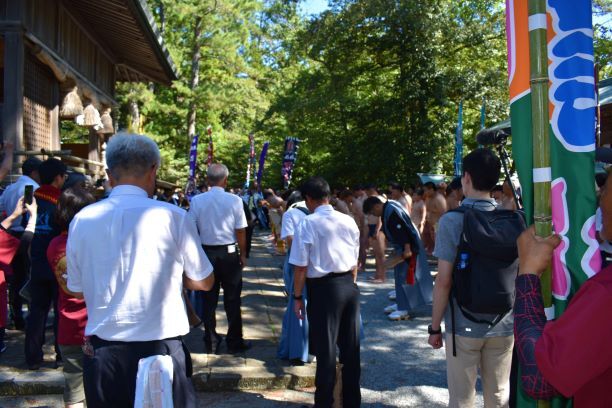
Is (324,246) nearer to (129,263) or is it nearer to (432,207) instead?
(129,263)

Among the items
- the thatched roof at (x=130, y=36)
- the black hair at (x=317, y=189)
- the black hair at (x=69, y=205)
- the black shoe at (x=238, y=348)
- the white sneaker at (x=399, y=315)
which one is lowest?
the black shoe at (x=238, y=348)

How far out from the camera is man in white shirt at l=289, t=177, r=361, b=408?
3.88 m

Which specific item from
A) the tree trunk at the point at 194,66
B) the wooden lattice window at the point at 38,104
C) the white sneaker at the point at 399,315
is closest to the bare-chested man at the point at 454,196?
the white sneaker at the point at 399,315

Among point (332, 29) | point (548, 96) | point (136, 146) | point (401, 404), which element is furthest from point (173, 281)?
point (332, 29)

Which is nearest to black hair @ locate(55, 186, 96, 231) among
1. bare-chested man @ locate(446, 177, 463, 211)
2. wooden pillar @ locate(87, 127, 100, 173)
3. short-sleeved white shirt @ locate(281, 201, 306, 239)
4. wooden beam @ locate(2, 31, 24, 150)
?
short-sleeved white shirt @ locate(281, 201, 306, 239)

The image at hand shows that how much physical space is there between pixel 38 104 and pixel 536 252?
35.1 feet

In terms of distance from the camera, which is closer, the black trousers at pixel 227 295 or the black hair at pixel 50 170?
the black hair at pixel 50 170

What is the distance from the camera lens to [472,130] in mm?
23875

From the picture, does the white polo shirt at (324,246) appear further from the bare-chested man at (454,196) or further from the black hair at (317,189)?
the bare-chested man at (454,196)

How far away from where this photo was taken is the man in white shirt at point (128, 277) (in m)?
2.29

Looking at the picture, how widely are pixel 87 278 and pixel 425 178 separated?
50.8 ft

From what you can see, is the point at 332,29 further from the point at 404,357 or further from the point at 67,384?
the point at 67,384

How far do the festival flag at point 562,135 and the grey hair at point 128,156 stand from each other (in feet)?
5.17

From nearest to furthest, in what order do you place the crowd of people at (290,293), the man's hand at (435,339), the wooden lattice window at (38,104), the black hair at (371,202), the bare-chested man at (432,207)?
the crowd of people at (290,293), the man's hand at (435,339), the black hair at (371,202), the wooden lattice window at (38,104), the bare-chested man at (432,207)
